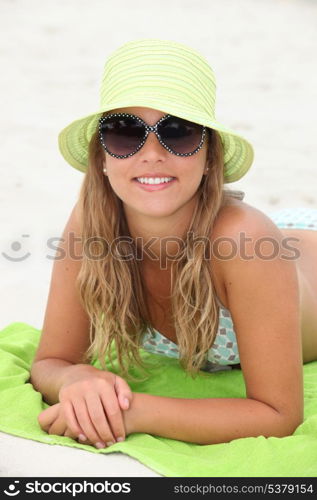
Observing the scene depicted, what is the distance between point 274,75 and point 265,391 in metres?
5.84

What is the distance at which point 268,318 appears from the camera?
2.58 m

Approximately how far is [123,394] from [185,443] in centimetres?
26

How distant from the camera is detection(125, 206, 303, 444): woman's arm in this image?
102 inches

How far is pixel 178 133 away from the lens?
2547 mm

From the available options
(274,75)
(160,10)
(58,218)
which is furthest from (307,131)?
(160,10)

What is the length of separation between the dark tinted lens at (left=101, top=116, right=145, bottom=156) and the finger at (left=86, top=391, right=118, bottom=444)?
745 mm

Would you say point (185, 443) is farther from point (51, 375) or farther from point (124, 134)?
point (124, 134)

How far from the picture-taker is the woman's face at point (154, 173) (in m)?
2.56

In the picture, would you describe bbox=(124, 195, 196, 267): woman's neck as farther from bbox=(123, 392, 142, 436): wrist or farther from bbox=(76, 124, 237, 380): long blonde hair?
bbox=(123, 392, 142, 436): wrist

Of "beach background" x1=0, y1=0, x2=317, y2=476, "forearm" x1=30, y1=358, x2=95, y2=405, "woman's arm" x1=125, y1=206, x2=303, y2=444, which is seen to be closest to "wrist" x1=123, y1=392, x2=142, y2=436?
"woman's arm" x1=125, y1=206, x2=303, y2=444

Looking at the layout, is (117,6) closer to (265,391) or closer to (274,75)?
(274,75)

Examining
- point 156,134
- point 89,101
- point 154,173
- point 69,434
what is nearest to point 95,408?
point 69,434
